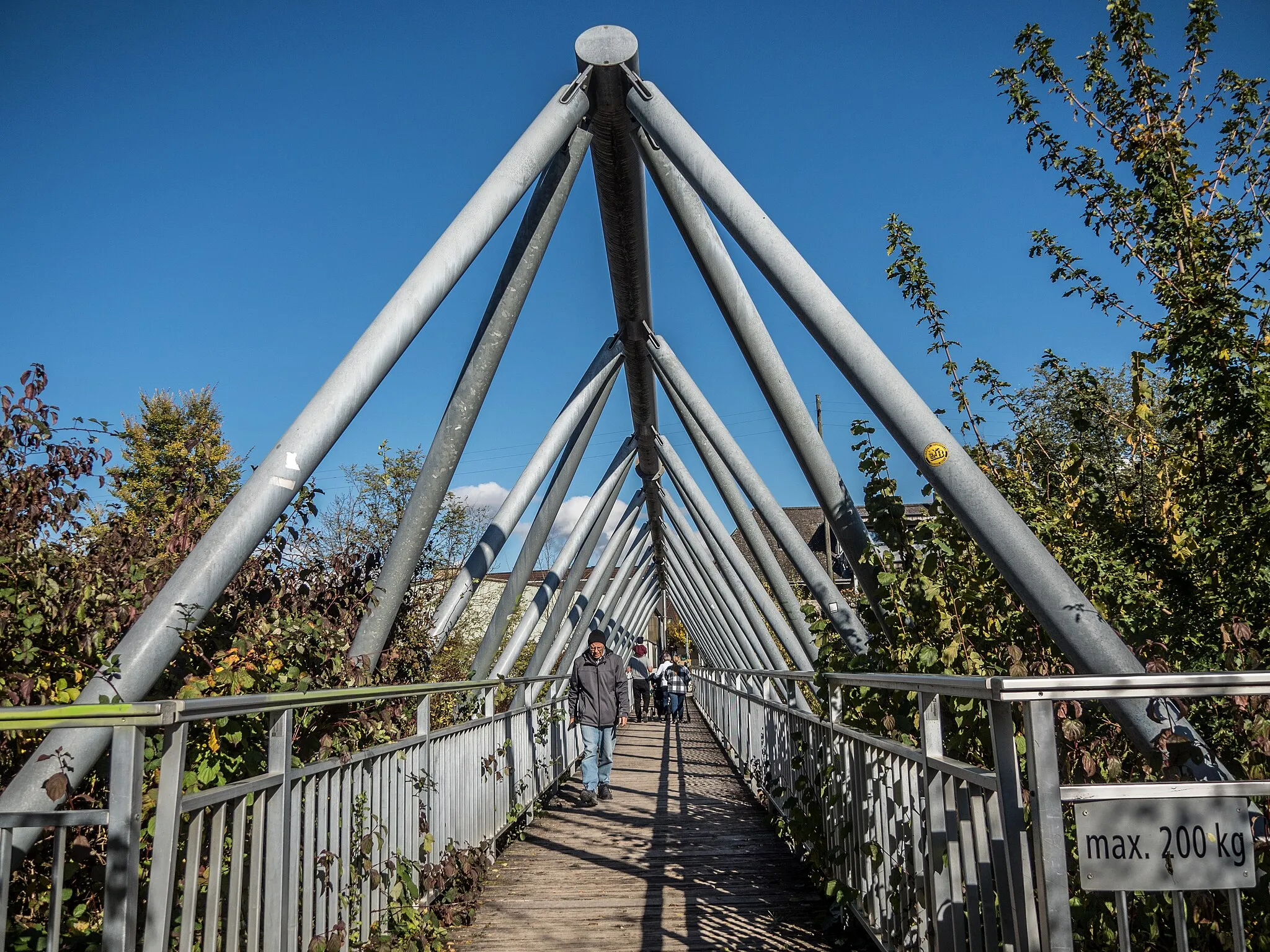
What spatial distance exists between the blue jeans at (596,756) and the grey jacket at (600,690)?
101mm

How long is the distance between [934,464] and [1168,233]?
5.39 feet

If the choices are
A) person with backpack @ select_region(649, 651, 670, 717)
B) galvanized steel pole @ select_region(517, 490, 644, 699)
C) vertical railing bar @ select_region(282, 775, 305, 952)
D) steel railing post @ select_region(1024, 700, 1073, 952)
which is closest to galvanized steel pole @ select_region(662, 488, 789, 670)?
galvanized steel pole @ select_region(517, 490, 644, 699)

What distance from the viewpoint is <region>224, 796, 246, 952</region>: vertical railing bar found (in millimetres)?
2791

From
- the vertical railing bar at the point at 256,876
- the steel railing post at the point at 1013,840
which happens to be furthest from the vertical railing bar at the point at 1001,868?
the vertical railing bar at the point at 256,876

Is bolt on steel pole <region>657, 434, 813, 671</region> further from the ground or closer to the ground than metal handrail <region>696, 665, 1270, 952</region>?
further from the ground

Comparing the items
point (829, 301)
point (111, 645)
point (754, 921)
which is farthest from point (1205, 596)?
point (111, 645)

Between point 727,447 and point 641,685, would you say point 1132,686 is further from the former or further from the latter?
point 641,685

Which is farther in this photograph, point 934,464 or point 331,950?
point 934,464

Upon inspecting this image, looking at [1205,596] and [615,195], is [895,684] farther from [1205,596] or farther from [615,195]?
[615,195]

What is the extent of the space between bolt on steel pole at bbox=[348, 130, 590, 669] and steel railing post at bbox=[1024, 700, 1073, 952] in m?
4.64

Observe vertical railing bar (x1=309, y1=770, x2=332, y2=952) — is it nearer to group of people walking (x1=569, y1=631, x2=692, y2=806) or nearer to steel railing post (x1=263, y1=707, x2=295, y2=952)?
steel railing post (x1=263, y1=707, x2=295, y2=952)

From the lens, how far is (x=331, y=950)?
3.51m

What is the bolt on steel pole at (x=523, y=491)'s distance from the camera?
8.43 metres

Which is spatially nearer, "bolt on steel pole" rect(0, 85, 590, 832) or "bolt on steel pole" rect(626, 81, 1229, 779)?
"bolt on steel pole" rect(0, 85, 590, 832)
